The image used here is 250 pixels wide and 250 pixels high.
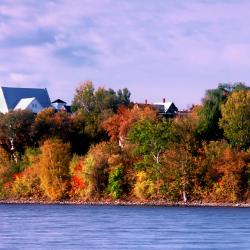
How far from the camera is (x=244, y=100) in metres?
76.6

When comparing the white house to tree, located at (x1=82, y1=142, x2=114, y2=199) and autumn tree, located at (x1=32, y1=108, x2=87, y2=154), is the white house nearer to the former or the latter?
autumn tree, located at (x1=32, y1=108, x2=87, y2=154)

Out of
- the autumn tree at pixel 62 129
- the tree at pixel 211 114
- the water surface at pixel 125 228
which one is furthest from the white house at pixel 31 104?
the water surface at pixel 125 228

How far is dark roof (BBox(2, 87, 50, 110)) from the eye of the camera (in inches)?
4313

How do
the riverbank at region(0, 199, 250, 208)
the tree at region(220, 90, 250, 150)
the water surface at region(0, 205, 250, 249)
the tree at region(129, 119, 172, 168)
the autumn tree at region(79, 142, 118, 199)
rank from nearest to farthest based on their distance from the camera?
the water surface at region(0, 205, 250, 249) → the riverbank at region(0, 199, 250, 208) → the tree at region(129, 119, 172, 168) → the tree at region(220, 90, 250, 150) → the autumn tree at region(79, 142, 118, 199)

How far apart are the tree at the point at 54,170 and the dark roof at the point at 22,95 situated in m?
27.8

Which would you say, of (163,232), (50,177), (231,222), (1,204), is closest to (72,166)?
(50,177)

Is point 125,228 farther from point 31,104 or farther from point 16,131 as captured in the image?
point 31,104

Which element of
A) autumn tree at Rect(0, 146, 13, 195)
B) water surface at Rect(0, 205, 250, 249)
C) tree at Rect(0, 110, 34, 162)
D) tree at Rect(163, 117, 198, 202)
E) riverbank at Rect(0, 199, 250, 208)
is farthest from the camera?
tree at Rect(0, 110, 34, 162)

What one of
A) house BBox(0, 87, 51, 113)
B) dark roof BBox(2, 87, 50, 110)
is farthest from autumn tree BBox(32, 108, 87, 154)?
dark roof BBox(2, 87, 50, 110)

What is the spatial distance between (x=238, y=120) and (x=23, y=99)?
4083 centimetres

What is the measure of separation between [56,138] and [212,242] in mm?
45979

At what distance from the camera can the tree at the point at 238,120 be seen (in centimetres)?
7606

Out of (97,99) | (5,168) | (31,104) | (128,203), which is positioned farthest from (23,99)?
(128,203)

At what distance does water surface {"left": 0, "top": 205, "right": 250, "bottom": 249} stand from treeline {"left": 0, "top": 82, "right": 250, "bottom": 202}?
666cm
